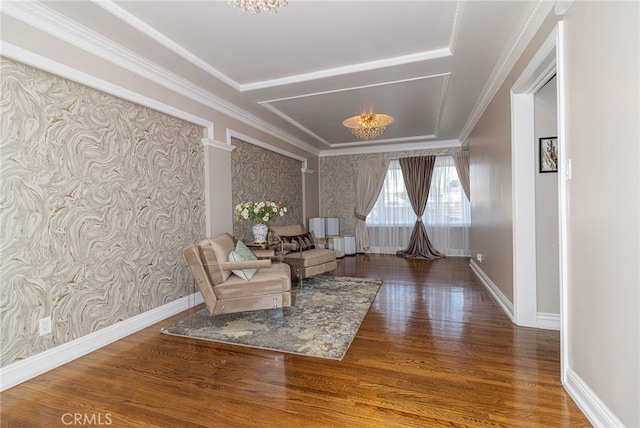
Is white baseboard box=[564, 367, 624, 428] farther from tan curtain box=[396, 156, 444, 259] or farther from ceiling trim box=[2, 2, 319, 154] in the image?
tan curtain box=[396, 156, 444, 259]

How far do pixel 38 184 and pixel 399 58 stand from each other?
328 cm

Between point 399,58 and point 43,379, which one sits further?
point 399,58

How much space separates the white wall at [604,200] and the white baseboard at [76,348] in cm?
345

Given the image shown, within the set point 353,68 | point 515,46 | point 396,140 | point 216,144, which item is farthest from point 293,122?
point 515,46

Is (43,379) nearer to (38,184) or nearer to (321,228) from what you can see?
(38,184)

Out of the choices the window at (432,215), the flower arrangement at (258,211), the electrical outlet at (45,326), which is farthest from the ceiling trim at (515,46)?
the electrical outlet at (45,326)

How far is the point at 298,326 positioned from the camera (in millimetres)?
A: 2854

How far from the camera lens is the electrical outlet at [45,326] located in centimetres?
216

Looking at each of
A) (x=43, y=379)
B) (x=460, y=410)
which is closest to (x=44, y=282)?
(x=43, y=379)

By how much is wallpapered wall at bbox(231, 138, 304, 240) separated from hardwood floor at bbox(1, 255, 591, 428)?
2.22m

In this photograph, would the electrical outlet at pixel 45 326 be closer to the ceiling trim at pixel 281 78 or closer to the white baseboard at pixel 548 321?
the ceiling trim at pixel 281 78

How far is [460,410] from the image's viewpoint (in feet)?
5.44

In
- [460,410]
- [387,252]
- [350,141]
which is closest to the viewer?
[460,410]

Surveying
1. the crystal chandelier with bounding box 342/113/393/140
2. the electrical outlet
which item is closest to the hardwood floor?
the electrical outlet
